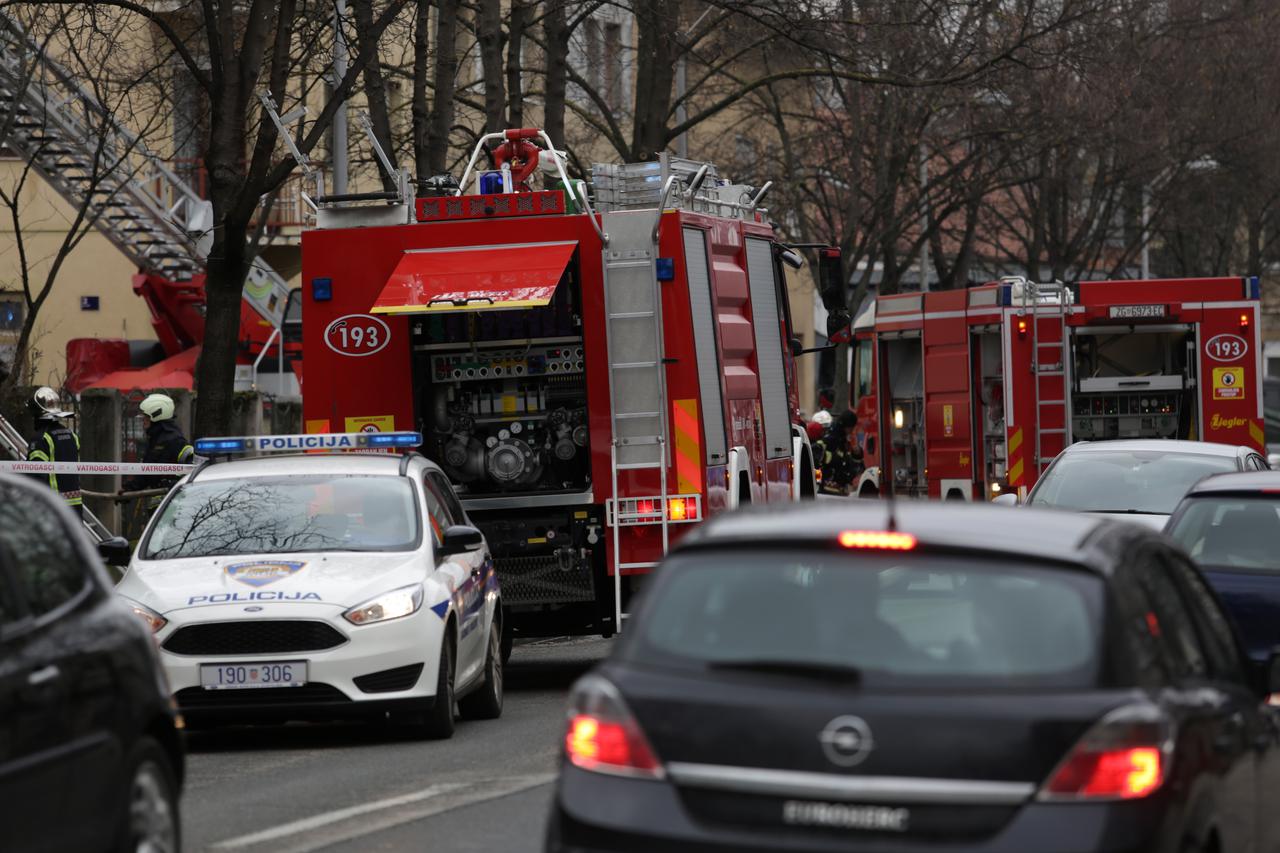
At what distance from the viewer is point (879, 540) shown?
216 inches

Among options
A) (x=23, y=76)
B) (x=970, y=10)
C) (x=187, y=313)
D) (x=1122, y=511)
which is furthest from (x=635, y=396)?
(x=187, y=313)

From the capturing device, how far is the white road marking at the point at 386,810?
27.9 ft

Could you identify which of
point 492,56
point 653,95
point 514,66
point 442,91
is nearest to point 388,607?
point 442,91

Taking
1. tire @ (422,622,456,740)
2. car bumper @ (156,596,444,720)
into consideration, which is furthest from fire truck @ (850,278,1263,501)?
car bumper @ (156,596,444,720)

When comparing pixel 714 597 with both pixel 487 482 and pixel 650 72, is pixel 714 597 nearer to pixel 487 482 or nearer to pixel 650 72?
pixel 487 482

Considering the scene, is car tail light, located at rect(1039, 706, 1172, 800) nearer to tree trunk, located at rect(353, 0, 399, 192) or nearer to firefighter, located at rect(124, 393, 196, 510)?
firefighter, located at rect(124, 393, 196, 510)

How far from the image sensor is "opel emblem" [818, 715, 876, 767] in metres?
5.09

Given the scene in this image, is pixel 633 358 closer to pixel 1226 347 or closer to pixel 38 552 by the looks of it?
pixel 38 552

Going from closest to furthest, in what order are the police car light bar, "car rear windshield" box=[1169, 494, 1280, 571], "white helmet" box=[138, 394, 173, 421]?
"car rear windshield" box=[1169, 494, 1280, 571]
the police car light bar
"white helmet" box=[138, 394, 173, 421]

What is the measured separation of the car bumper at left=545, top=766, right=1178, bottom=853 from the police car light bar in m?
7.59

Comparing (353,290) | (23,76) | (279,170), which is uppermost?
(23,76)

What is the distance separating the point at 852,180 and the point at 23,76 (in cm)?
1794

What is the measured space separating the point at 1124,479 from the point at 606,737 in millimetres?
11556

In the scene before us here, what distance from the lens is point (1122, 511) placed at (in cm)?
1593
